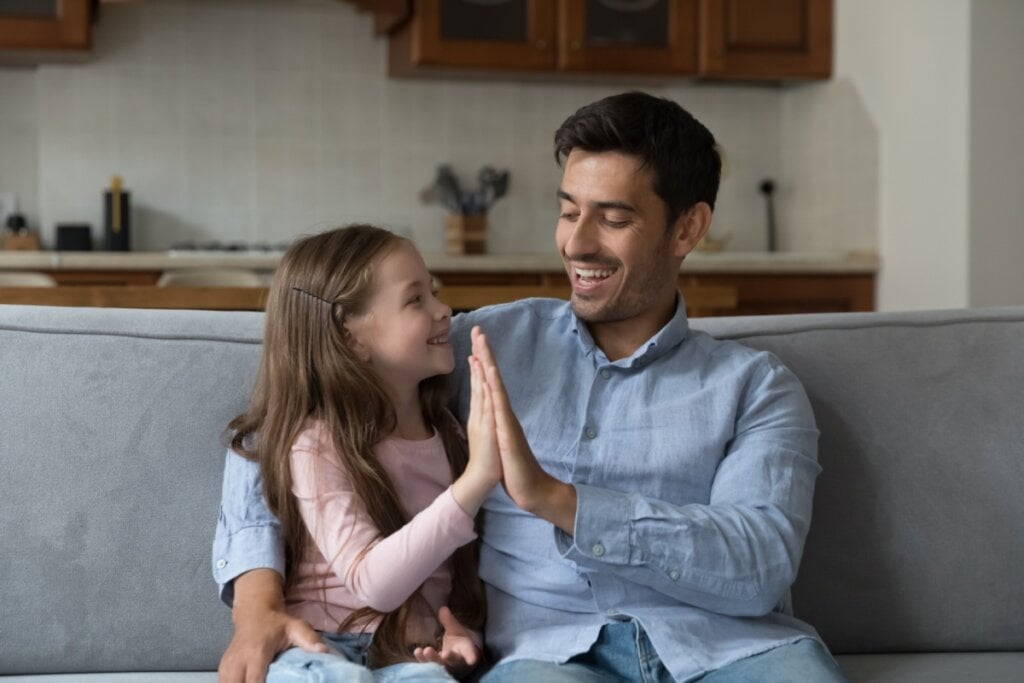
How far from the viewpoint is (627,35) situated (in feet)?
16.7

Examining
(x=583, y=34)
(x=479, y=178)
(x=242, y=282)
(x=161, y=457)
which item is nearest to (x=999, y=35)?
(x=583, y=34)

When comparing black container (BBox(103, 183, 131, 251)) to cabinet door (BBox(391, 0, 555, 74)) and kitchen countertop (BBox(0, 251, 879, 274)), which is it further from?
cabinet door (BBox(391, 0, 555, 74))

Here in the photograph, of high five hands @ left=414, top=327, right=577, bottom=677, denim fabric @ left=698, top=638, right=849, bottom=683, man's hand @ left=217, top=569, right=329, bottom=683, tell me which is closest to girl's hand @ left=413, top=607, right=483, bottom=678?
high five hands @ left=414, top=327, right=577, bottom=677

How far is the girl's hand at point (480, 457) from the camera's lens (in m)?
1.48

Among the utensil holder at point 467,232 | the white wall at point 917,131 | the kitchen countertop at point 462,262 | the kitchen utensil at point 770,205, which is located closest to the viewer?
the kitchen countertop at point 462,262

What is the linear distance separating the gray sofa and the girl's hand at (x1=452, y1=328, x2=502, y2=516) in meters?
0.40

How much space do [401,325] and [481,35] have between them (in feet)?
11.4

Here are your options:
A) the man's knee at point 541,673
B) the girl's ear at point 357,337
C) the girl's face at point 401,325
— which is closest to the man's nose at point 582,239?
the girl's face at point 401,325

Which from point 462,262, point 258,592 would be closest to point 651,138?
point 258,592

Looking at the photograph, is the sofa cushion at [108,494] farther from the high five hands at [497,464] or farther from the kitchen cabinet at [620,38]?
the kitchen cabinet at [620,38]

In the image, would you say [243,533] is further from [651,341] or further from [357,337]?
[651,341]

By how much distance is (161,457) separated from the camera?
171 cm

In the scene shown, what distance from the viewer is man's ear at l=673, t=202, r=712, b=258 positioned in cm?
188

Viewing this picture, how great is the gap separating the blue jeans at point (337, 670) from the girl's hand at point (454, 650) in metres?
0.04
